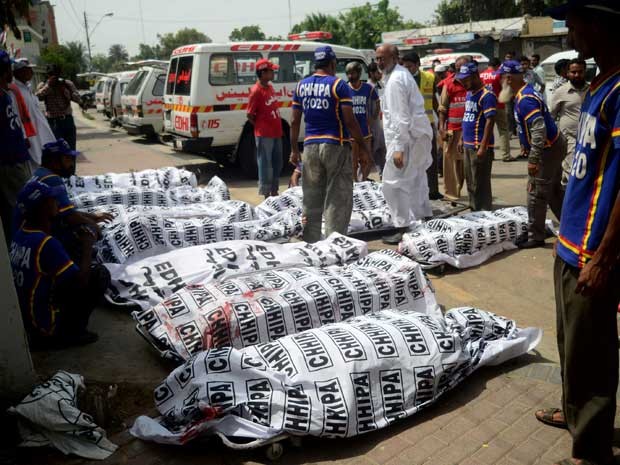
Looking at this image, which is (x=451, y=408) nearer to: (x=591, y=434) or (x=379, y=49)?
(x=591, y=434)

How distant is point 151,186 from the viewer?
281 inches

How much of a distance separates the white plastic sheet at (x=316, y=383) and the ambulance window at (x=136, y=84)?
13.7 m

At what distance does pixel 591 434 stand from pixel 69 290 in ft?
10.3

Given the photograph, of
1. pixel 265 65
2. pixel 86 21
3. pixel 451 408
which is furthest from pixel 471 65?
pixel 86 21

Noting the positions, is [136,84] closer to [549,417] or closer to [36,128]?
[36,128]

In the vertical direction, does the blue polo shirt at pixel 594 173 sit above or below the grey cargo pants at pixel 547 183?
above

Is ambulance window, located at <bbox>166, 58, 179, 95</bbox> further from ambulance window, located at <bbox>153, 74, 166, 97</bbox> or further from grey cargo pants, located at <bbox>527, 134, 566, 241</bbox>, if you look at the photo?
grey cargo pants, located at <bbox>527, 134, 566, 241</bbox>

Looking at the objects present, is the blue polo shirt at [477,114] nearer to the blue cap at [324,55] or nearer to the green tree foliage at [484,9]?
the blue cap at [324,55]

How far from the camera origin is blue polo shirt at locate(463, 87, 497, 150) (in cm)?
673

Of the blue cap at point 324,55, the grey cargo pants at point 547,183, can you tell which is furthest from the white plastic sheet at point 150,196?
the grey cargo pants at point 547,183

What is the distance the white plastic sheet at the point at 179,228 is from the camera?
17.4 ft

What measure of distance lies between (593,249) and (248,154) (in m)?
8.44

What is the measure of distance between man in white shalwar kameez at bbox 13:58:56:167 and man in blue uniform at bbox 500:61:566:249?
574 centimetres

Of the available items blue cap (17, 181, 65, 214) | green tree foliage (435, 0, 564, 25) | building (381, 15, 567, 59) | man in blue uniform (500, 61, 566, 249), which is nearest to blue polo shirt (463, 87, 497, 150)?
man in blue uniform (500, 61, 566, 249)
